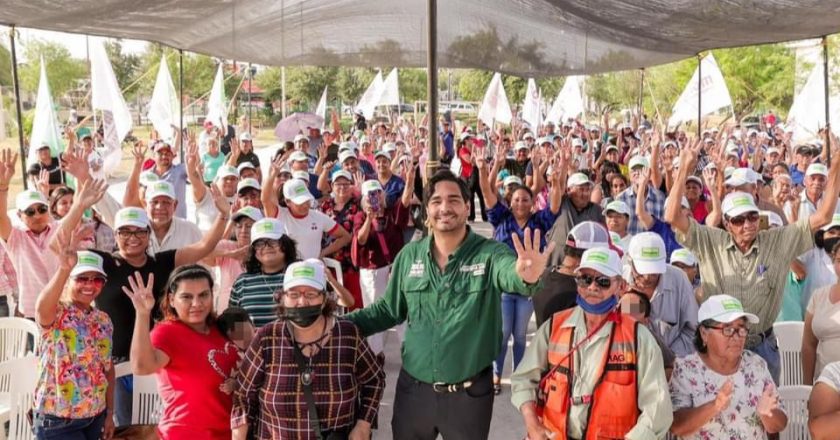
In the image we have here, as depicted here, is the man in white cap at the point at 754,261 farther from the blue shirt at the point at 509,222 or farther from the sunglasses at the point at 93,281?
the sunglasses at the point at 93,281

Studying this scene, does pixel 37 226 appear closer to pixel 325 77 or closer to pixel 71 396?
pixel 71 396

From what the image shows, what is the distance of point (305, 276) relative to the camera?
3.10 m

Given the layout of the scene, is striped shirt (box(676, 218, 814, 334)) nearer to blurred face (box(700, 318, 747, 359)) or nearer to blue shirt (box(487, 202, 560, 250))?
blurred face (box(700, 318, 747, 359))

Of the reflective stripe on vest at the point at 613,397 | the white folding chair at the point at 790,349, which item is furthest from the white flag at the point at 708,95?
the reflective stripe on vest at the point at 613,397

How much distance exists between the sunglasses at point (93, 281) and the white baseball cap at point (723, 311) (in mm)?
2780

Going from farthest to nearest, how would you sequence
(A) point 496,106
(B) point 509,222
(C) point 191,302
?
1. (A) point 496,106
2. (B) point 509,222
3. (C) point 191,302

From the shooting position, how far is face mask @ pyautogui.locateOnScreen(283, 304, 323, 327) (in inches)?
119

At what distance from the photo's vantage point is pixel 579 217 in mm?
5496

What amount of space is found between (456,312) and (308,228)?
265cm

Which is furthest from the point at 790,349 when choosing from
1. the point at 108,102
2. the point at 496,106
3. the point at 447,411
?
the point at 496,106

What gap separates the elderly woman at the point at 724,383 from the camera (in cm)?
292

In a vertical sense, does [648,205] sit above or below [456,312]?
above

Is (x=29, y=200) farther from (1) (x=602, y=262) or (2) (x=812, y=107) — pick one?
(2) (x=812, y=107)

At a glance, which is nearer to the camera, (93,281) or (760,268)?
(93,281)
